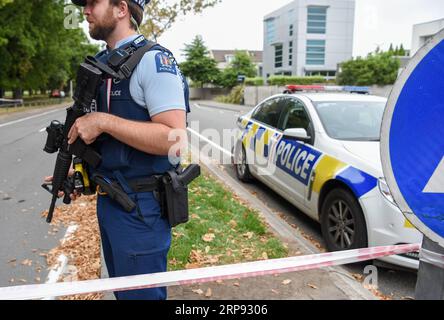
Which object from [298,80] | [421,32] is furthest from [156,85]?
[421,32]

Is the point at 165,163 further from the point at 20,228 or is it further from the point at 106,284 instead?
the point at 20,228

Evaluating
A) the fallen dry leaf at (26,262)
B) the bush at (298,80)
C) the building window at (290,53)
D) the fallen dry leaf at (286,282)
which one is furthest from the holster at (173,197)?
the building window at (290,53)

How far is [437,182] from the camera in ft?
3.41

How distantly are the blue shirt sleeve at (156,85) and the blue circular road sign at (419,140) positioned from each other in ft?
3.13

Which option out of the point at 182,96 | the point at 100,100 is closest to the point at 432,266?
the point at 182,96

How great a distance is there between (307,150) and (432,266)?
342 cm

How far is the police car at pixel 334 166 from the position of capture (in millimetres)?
3402

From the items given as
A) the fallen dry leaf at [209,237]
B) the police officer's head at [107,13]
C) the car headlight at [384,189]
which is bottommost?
the fallen dry leaf at [209,237]

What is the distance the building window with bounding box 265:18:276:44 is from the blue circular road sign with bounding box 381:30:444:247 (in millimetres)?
73476

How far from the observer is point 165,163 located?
78.5 inches

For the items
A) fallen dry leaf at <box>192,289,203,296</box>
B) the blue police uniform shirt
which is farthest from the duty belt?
fallen dry leaf at <box>192,289,203,296</box>

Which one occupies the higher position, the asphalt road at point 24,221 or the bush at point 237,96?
the bush at point 237,96

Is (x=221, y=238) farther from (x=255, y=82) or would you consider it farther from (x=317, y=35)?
(x=317, y=35)

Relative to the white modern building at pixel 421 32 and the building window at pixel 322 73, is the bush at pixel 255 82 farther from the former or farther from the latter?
the building window at pixel 322 73
